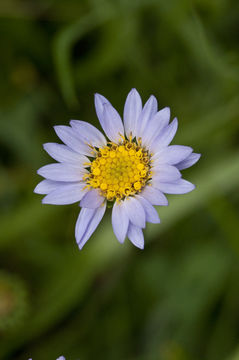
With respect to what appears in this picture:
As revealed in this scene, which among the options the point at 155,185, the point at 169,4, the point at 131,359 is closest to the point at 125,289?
the point at 131,359

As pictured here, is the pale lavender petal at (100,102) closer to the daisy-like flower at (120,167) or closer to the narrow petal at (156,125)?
the daisy-like flower at (120,167)

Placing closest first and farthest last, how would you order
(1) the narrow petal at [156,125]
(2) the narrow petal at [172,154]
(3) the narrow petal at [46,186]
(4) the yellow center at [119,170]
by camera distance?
1. (2) the narrow petal at [172,154]
2. (1) the narrow petal at [156,125]
3. (3) the narrow petal at [46,186]
4. (4) the yellow center at [119,170]

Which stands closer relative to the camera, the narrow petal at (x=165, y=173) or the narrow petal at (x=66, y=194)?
the narrow petal at (x=165, y=173)

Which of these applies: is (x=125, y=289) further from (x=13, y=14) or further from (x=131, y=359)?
(x=13, y=14)

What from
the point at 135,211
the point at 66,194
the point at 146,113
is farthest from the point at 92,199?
the point at 146,113

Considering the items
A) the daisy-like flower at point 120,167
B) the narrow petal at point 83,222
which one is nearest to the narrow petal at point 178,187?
the daisy-like flower at point 120,167

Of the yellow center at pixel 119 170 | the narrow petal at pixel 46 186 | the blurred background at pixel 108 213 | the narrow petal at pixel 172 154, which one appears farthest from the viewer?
the blurred background at pixel 108 213

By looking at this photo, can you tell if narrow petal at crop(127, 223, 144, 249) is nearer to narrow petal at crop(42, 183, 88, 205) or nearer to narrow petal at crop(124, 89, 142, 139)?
narrow petal at crop(42, 183, 88, 205)

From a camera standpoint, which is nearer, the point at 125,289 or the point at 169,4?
the point at 169,4
